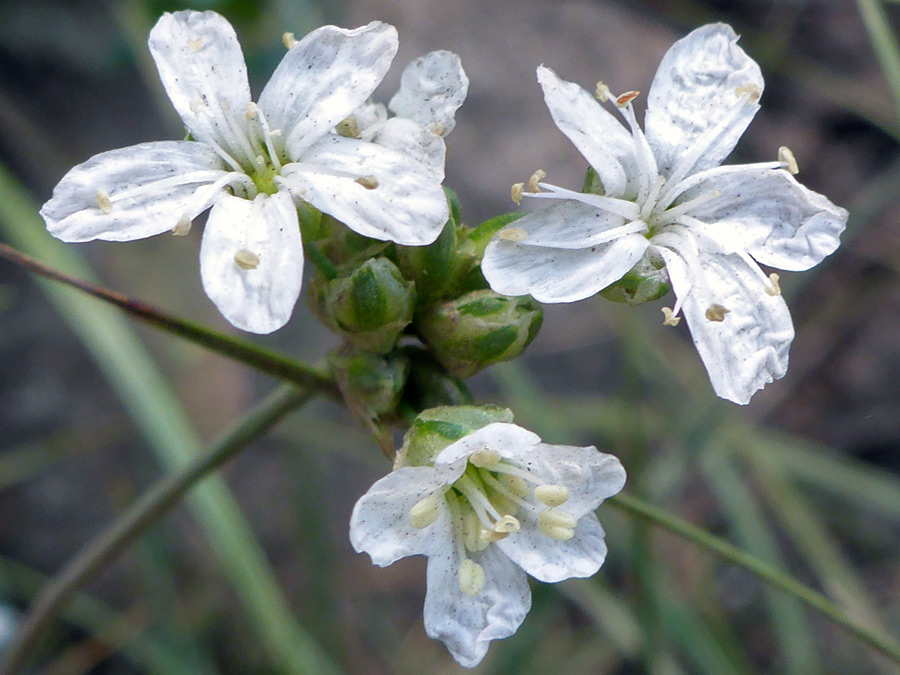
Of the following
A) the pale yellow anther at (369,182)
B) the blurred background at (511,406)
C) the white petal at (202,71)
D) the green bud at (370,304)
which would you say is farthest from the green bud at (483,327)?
the blurred background at (511,406)

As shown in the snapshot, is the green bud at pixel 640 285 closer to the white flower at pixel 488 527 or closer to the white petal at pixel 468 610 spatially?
the white flower at pixel 488 527

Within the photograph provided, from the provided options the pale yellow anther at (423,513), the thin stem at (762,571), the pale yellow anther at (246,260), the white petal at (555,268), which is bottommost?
the thin stem at (762,571)

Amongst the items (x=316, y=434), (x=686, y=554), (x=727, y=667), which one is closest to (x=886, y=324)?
(x=686, y=554)

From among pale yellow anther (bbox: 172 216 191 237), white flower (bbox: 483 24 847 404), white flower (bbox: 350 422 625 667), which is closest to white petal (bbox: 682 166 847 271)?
white flower (bbox: 483 24 847 404)

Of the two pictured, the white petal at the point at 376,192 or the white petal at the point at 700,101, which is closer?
the white petal at the point at 376,192

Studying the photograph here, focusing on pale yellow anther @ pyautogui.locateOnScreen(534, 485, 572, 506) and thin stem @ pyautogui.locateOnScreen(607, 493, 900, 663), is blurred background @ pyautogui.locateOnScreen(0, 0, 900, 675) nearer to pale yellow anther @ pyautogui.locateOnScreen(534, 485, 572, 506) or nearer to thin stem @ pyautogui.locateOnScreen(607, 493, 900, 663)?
thin stem @ pyautogui.locateOnScreen(607, 493, 900, 663)

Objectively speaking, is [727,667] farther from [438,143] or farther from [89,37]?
[89,37]
